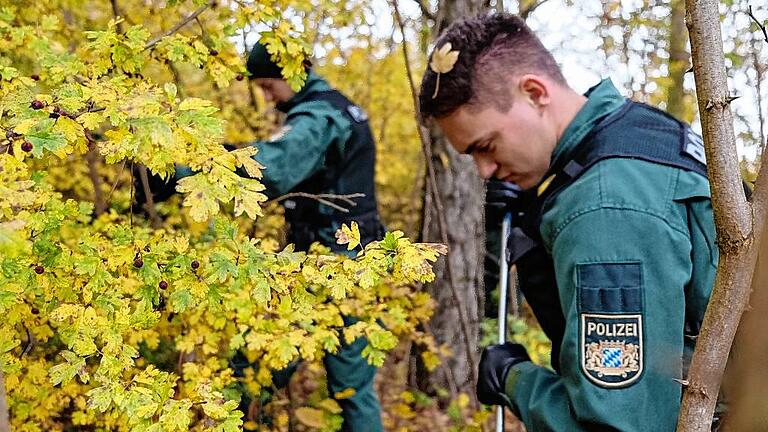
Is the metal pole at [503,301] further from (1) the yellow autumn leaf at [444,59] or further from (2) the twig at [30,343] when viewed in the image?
(2) the twig at [30,343]

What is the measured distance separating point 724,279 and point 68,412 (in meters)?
2.55

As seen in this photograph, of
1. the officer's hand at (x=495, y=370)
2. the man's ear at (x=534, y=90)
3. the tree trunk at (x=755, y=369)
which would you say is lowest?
the officer's hand at (x=495, y=370)

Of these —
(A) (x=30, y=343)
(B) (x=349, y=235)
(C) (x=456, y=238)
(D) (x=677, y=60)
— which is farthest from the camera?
(D) (x=677, y=60)

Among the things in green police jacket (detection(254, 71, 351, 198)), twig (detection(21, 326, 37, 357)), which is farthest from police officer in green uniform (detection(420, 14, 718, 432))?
twig (detection(21, 326, 37, 357))

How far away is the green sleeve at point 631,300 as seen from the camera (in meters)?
1.40

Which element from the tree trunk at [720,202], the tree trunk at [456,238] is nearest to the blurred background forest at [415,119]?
the tree trunk at [456,238]

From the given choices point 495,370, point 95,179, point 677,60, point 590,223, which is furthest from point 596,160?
point 677,60

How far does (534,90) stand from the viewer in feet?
5.99

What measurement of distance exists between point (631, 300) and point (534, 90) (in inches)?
27.0

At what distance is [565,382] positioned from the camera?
1553 mm

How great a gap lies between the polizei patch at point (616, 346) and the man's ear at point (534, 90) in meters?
0.66

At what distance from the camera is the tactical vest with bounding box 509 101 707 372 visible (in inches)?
61.5

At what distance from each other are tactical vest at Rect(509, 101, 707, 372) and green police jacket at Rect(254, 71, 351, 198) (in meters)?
1.09

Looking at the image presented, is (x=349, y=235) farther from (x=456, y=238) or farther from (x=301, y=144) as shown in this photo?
(x=456, y=238)
